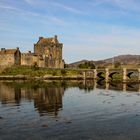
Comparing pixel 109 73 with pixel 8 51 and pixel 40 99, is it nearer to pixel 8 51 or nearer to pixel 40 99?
pixel 8 51

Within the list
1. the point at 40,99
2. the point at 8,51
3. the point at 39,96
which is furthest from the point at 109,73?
the point at 40,99

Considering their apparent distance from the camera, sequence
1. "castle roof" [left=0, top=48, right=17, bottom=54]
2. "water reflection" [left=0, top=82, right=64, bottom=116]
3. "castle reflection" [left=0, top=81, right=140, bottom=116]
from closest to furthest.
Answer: "water reflection" [left=0, top=82, right=64, bottom=116] → "castle reflection" [left=0, top=81, right=140, bottom=116] → "castle roof" [left=0, top=48, right=17, bottom=54]

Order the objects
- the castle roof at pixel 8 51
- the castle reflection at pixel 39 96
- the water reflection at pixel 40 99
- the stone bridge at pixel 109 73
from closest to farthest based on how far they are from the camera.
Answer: the water reflection at pixel 40 99
the castle reflection at pixel 39 96
the stone bridge at pixel 109 73
the castle roof at pixel 8 51

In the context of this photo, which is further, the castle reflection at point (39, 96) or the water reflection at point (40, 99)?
the castle reflection at point (39, 96)

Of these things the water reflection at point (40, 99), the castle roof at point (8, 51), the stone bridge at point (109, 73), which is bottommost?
the water reflection at point (40, 99)

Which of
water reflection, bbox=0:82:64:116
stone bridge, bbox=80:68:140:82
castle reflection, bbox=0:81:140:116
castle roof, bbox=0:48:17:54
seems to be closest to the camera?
water reflection, bbox=0:82:64:116

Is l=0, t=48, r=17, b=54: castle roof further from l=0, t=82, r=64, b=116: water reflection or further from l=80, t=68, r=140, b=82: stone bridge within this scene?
l=0, t=82, r=64, b=116: water reflection

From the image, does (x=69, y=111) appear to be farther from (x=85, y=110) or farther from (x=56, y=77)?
(x=56, y=77)

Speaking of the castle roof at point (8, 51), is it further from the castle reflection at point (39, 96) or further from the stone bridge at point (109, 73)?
the castle reflection at point (39, 96)

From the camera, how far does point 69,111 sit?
49844mm

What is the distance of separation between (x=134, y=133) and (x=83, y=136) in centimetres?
557

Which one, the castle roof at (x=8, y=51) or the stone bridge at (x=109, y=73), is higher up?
the castle roof at (x=8, y=51)

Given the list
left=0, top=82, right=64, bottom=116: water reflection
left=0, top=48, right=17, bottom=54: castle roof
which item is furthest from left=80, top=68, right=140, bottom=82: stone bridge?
left=0, top=82, right=64, bottom=116: water reflection

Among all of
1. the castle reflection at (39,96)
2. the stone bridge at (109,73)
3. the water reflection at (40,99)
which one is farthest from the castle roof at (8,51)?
the water reflection at (40,99)
